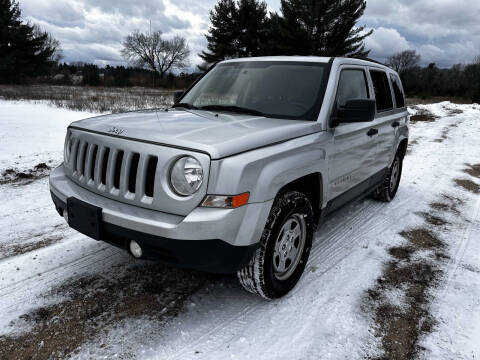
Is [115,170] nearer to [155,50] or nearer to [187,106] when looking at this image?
[187,106]

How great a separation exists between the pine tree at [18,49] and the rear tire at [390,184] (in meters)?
38.0

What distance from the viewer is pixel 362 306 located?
2.83 meters

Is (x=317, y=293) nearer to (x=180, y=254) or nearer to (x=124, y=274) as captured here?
(x=180, y=254)

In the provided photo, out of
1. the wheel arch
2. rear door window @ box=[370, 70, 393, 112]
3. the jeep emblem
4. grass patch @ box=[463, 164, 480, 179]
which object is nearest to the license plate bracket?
the jeep emblem

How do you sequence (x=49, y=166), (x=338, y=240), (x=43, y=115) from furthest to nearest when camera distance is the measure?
(x=43, y=115) < (x=49, y=166) < (x=338, y=240)

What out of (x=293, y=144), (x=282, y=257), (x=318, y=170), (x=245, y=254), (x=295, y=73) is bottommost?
(x=282, y=257)

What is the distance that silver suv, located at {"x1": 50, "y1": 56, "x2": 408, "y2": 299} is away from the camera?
217 centimetres

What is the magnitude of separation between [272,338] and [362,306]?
83cm

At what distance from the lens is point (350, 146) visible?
347 centimetres

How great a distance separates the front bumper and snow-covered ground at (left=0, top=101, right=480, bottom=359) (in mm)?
551

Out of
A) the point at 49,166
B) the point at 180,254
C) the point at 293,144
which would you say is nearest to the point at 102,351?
the point at 180,254

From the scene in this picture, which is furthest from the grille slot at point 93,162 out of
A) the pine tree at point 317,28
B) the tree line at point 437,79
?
the tree line at point 437,79

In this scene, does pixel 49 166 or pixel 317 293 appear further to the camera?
pixel 49 166

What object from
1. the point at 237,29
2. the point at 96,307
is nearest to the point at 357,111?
the point at 96,307
